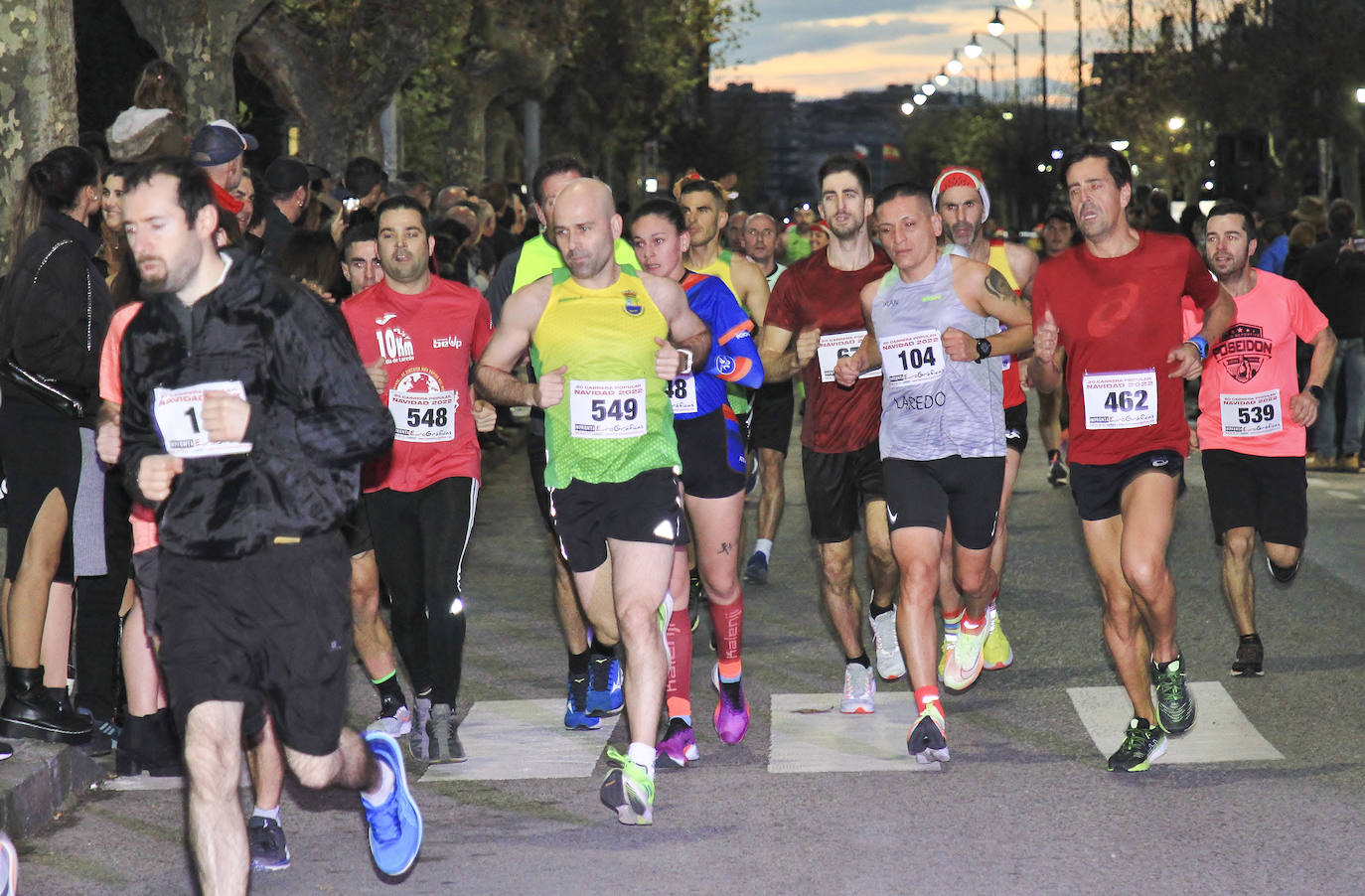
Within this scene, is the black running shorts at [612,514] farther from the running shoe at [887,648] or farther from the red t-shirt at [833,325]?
the running shoe at [887,648]

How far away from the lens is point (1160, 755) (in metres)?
6.87

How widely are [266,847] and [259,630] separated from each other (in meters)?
1.18

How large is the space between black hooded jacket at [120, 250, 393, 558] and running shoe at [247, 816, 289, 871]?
1254 millimetres

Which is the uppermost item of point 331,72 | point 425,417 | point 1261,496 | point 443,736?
point 331,72

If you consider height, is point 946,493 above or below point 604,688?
above

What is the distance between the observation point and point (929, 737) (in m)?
6.75

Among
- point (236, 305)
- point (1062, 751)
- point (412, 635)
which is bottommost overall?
point (1062, 751)

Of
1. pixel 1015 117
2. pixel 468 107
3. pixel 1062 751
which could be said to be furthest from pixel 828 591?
pixel 1015 117

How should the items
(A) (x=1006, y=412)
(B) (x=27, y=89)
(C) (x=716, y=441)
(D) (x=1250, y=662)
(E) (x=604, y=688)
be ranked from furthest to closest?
(B) (x=27, y=89)
(A) (x=1006, y=412)
(D) (x=1250, y=662)
(E) (x=604, y=688)
(C) (x=716, y=441)

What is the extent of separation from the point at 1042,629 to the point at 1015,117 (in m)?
99.5

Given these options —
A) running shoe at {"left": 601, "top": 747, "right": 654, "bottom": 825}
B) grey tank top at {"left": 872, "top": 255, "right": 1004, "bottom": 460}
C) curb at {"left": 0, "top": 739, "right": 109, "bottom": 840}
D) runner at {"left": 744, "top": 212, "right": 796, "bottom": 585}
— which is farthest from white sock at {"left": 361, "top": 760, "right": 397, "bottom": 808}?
runner at {"left": 744, "top": 212, "right": 796, "bottom": 585}

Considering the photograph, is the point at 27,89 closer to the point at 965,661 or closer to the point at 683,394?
the point at 683,394

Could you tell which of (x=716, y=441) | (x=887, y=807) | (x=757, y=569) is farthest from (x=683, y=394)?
(x=757, y=569)

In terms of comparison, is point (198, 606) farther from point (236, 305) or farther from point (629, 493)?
point (629, 493)
